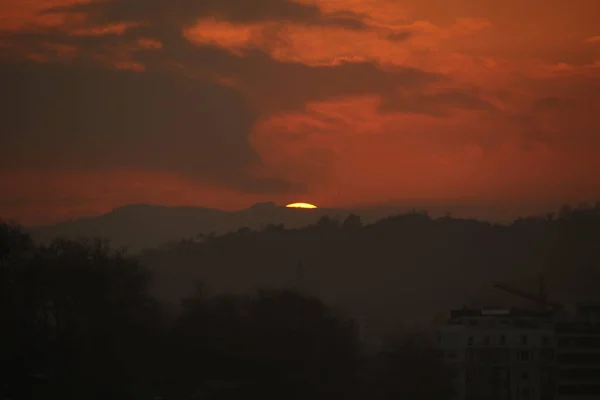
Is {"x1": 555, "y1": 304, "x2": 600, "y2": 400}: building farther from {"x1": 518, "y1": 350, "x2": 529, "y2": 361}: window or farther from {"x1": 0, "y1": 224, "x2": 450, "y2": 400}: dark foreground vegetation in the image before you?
{"x1": 0, "y1": 224, "x2": 450, "y2": 400}: dark foreground vegetation

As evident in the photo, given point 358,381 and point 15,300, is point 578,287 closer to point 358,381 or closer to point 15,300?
point 358,381

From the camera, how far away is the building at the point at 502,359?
241 feet

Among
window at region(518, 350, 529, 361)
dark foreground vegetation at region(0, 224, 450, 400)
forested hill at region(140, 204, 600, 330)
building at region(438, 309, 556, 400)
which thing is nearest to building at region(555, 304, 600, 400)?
building at region(438, 309, 556, 400)

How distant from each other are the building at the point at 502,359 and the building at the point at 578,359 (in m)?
0.98

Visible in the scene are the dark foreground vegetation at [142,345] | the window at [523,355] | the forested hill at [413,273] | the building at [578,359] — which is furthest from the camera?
the forested hill at [413,273]

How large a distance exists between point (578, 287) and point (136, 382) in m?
108

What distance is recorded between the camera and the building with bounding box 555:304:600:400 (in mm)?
70562

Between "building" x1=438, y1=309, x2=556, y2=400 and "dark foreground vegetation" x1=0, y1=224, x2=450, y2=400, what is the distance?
15.2 feet

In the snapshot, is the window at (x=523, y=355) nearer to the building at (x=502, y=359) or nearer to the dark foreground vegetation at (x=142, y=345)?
the building at (x=502, y=359)

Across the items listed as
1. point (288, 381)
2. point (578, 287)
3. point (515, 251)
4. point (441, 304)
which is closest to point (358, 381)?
point (288, 381)

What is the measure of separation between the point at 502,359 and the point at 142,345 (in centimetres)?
2823

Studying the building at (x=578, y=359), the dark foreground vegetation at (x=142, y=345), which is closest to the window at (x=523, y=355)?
the building at (x=578, y=359)

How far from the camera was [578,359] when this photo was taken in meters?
71.9

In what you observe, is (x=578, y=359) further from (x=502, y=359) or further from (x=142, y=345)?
(x=142, y=345)
